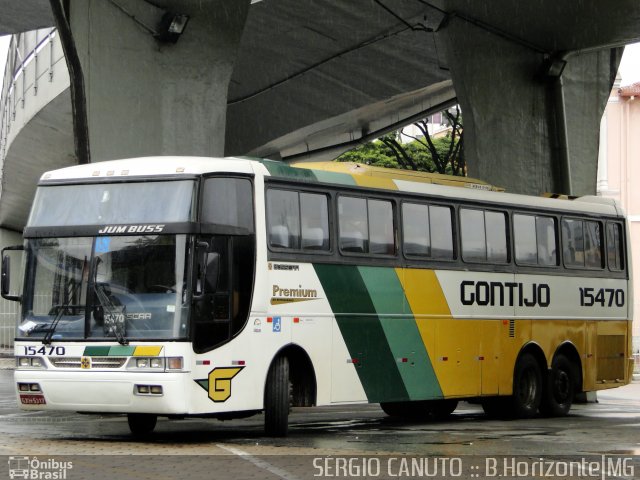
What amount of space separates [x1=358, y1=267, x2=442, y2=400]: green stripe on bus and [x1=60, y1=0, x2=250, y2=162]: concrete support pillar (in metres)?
5.45

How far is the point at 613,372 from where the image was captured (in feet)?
73.7

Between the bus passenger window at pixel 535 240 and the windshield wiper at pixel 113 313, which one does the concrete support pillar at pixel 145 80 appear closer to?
the bus passenger window at pixel 535 240

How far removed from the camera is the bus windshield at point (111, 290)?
1453 centimetres

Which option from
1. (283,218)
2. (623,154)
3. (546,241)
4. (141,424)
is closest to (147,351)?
(141,424)

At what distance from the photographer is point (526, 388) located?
20.7 metres

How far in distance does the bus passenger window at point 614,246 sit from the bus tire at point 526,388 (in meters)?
2.86

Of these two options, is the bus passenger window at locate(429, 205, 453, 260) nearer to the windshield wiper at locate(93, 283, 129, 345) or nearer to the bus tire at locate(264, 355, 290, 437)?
the bus tire at locate(264, 355, 290, 437)

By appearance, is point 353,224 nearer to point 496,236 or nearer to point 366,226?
point 366,226

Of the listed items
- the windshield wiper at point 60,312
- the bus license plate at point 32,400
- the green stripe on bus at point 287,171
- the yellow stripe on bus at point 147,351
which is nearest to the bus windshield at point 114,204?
the windshield wiper at point 60,312

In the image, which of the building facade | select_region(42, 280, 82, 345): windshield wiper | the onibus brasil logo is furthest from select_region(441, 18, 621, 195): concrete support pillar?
the building facade

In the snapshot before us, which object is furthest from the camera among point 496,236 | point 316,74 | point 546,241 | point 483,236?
point 316,74

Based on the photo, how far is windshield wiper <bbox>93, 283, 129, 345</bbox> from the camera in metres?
14.5

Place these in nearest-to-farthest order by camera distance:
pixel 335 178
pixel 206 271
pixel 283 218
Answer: pixel 206 271 < pixel 283 218 < pixel 335 178

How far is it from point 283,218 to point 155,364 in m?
2.57
